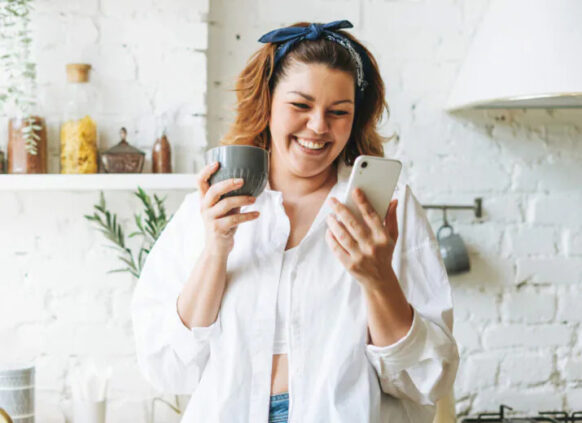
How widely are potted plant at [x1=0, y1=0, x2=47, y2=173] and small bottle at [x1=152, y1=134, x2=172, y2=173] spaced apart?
27cm

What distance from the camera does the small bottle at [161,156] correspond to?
1759 millimetres

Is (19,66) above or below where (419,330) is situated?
above

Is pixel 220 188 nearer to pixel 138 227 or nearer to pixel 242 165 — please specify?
pixel 242 165

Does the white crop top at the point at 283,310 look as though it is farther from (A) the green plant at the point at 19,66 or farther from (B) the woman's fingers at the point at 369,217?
(A) the green plant at the point at 19,66

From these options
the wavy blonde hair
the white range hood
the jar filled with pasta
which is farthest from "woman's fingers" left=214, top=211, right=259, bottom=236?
the white range hood

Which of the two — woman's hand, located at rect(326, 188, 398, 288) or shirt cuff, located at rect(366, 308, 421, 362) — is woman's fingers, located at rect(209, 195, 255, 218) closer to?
woman's hand, located at rect(326, 188, 398, 288)

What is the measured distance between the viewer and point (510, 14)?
176cm

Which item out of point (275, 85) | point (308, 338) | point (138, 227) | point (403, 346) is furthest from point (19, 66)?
point (403, 346)

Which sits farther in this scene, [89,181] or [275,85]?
[89,181]

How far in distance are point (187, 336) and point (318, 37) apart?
561 millimetres

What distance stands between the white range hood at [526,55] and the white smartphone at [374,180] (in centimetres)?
78

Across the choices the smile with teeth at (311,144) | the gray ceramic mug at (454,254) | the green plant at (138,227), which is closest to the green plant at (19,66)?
the green plant at (138,227)

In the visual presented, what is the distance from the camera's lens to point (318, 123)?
3.66ft

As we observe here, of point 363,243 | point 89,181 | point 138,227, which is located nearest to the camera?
point 363,243
